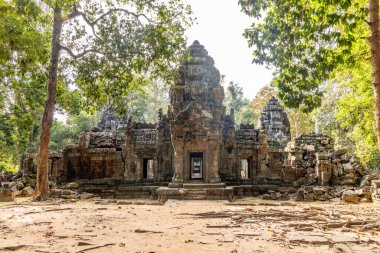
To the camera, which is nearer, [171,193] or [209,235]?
[209,235]

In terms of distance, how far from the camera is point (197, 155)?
2028 centimetres

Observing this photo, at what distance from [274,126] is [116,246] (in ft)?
83.1

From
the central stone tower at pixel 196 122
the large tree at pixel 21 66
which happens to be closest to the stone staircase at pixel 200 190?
the central stone tower at pixel 196 122

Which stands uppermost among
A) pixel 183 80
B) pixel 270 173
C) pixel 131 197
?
pixel 183 80

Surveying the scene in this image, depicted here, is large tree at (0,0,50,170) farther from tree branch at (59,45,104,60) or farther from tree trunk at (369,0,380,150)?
tree trunk at (369,0,380,150)

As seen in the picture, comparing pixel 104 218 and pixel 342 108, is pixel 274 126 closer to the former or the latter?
pixel 342 108

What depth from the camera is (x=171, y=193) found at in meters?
14.9

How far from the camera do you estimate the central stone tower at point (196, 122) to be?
16.2 m

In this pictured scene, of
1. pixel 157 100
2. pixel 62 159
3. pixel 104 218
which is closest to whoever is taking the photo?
pixel 104 218

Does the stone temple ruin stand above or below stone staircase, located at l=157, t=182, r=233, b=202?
above

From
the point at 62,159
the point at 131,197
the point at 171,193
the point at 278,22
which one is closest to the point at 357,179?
the point at 171,193

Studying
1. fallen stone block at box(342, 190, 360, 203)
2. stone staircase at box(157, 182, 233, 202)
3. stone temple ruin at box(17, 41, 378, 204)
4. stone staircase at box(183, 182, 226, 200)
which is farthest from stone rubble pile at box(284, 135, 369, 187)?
stone staircase at box(183, 182, 226, 200)

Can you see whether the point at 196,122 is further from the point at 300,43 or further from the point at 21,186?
the point at 21,186

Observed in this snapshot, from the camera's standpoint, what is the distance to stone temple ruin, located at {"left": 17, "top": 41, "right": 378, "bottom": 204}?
1623 centimetres
